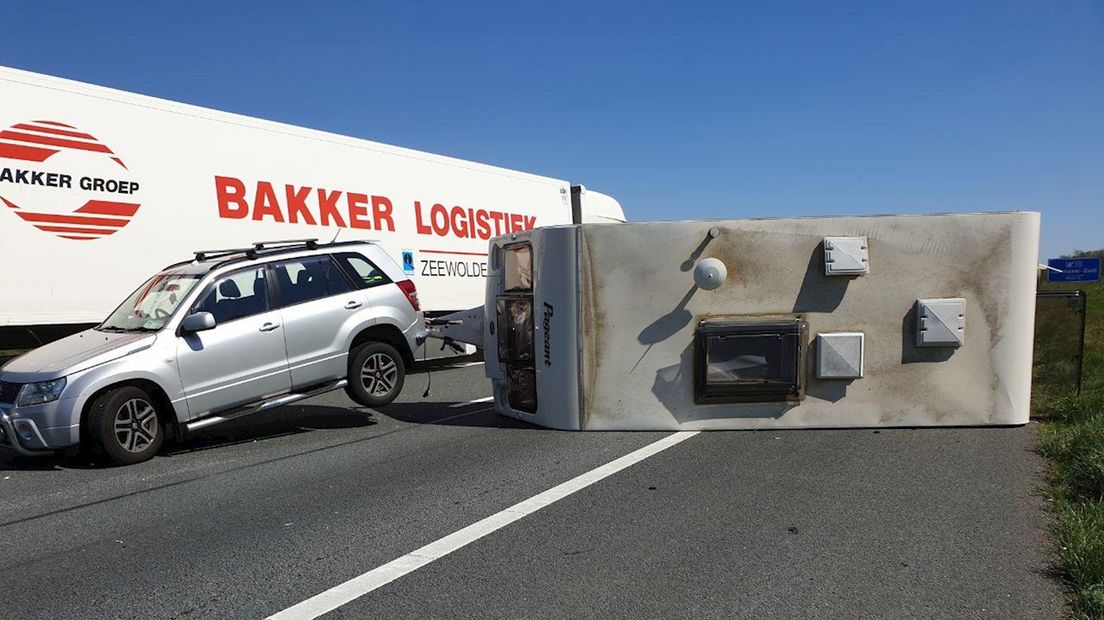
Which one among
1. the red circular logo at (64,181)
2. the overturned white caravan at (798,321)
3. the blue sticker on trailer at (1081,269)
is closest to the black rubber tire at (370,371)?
the overturned white caravan at (798,321)

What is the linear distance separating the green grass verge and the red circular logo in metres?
9.93

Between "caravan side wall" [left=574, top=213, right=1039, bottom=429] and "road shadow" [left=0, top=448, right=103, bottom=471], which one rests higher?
"caravan side wall" [left=574, top=213, right=1039, bottom=429]

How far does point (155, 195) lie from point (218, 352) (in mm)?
3830

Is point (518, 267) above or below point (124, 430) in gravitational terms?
above

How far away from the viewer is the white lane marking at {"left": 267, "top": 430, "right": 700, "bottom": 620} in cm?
359

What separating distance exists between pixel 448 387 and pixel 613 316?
4345 mm

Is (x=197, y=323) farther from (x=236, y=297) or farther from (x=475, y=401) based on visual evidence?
(x=475, y=401)

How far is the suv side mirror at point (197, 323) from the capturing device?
6.80 meters

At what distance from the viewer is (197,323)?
680cm

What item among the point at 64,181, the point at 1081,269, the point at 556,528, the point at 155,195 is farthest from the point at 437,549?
the point at 1081,269

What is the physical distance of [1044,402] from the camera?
8039 millimetres

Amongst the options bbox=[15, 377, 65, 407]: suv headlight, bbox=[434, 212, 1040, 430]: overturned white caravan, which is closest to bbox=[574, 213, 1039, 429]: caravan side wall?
bbox=[434, 212, 1040, 430]: overturned white caravan

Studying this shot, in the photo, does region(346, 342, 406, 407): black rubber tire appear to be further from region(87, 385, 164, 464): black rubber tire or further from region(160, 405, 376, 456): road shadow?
region(87, 385, 164, 464): black rubber tire

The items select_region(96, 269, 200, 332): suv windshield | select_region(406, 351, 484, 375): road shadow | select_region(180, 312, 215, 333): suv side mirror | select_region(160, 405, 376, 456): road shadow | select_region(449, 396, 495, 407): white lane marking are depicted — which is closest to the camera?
select_region(180, 312, 215, 333): suv side mirror
